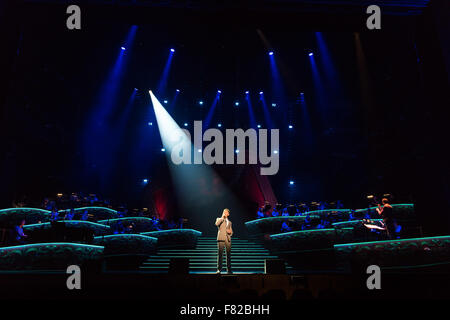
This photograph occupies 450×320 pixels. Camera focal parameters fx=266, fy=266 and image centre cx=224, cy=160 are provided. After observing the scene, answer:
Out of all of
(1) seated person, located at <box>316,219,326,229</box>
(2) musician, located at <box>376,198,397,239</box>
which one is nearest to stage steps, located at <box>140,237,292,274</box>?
(1) seated person, located at <box>316,219,326,229</box>

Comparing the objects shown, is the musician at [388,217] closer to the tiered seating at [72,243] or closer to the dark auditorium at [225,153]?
the dark auditorium at [225,153]

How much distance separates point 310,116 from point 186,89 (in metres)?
8.17

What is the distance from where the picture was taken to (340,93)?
15008 mm

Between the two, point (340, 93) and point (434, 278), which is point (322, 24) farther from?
point (340, 93)

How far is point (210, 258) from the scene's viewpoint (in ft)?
29.8

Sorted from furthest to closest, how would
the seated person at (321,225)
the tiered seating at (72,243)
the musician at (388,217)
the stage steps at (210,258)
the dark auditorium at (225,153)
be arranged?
the seated person at (321,225), the stage steps at (210,258), the musician at (388,217), the tiered seating at (72,243), the dark auditorium at (225,153)

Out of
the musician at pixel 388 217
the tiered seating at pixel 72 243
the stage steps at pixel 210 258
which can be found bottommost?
the stage steps at pixel 210 258

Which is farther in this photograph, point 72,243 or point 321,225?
point 321,225

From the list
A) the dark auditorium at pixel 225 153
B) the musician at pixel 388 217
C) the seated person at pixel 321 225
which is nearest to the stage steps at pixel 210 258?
the dark auditorium at pixel 225 153

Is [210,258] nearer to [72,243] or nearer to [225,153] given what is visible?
[72,243]

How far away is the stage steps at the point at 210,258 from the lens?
805cm

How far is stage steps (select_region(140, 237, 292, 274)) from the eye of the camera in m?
8.05

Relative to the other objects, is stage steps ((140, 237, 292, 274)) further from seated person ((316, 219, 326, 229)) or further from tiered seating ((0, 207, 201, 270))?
seated person ((316, 219, 326, 229))

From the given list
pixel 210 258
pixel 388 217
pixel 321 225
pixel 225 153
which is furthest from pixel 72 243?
pixel 225 153
